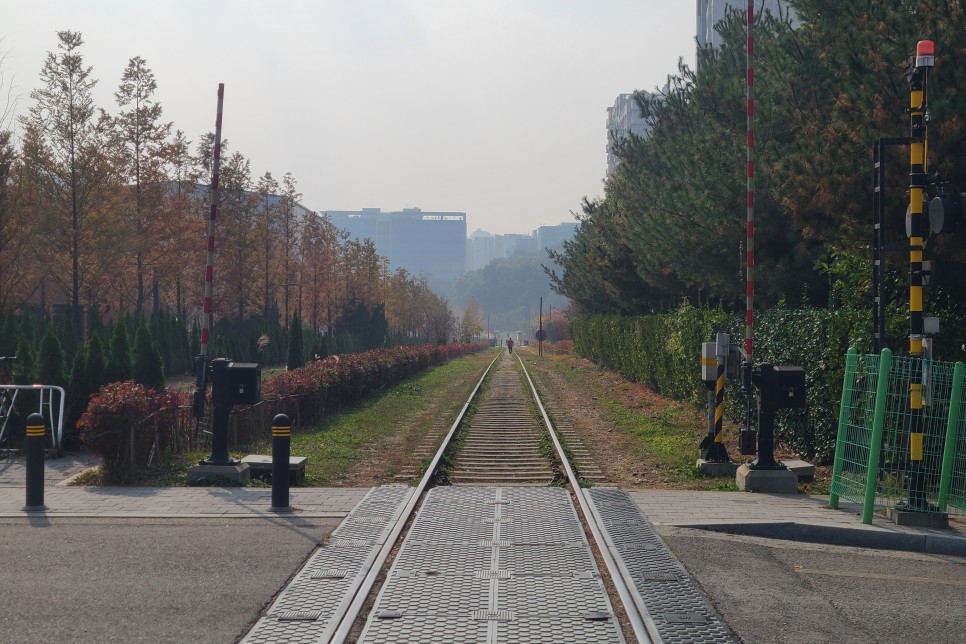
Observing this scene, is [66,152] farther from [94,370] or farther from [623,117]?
[623,117]

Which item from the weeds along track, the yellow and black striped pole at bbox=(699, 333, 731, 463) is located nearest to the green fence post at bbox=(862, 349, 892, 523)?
the yellow and black striped pole at bbox=(699, 333, 731, 463)

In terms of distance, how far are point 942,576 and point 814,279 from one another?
11104 mm

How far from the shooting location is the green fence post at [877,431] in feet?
28.8

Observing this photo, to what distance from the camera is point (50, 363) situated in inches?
653

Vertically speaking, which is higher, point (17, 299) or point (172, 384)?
point (17, 299)

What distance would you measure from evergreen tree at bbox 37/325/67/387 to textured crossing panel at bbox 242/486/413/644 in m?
9.09

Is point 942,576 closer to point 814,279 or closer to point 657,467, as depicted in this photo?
point 657,467

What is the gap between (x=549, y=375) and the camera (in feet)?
146

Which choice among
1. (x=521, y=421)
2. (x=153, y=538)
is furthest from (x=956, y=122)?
(x=521, y=421)

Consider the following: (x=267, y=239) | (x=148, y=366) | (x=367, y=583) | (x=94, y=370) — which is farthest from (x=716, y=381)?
(x=267, y=239)

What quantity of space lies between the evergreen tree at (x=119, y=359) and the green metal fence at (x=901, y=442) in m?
11.6

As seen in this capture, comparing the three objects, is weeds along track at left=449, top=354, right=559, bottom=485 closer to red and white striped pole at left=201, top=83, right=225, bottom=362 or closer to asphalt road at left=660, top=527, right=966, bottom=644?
red and white striped pole at left=201, top=83, right=225, bottom=362

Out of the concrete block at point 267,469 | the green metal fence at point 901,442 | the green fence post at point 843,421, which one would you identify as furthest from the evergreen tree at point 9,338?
the green metal fence at point 901,442

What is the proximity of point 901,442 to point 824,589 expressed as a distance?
3.65m
